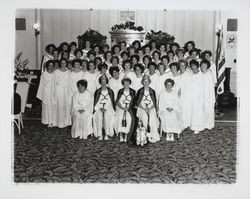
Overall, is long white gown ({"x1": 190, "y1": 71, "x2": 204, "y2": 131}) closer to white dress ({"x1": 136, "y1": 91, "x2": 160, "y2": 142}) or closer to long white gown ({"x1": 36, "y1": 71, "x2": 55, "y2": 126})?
white dress ({"x1": 136, "y1": 91, "x2": 160, "y2": 142})

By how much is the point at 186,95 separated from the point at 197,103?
0.17 metres

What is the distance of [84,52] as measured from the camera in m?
5.34

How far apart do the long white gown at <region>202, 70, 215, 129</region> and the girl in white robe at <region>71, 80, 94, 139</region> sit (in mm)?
1459

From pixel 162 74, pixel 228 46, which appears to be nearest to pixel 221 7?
pixel 228 46

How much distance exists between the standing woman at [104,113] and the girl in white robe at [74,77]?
0.28m

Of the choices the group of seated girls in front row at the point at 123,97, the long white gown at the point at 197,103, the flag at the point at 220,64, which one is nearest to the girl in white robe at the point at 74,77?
the group of seated girls in front row at the point at 123,97

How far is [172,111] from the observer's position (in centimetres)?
478

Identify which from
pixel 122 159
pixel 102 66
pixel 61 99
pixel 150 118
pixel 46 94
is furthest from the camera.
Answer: pixel 102 66

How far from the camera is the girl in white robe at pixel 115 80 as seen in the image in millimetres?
4832

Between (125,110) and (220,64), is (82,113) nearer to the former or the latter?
(125,110)

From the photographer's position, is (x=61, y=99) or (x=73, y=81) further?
(x=73, y=81)

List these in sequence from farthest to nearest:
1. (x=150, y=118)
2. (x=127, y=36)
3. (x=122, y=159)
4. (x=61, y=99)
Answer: (x=127, y=36), (x=150, y=118), (x=61, y=99), (x=122, y=159)

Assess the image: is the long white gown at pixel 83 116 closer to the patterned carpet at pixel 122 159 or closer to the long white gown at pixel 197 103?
the patterned carpet at pixel 122 159

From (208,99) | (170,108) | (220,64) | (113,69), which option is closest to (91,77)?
(113,69)
